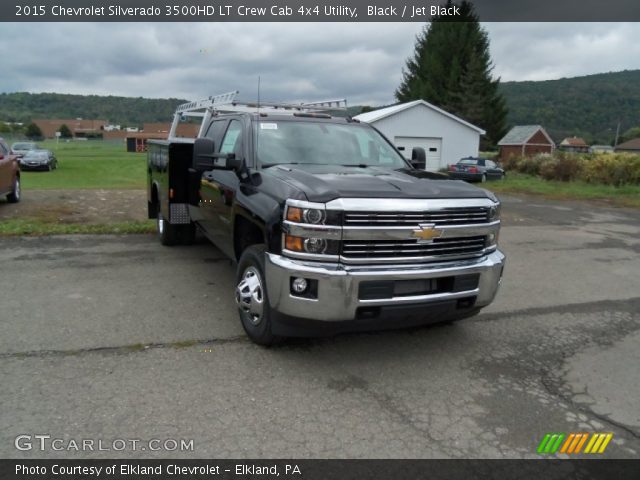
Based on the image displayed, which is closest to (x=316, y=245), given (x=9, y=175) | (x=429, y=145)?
(x=9, y=175)

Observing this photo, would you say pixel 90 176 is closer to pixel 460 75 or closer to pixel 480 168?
pixel 480 168

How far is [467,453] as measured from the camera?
9.77 feet

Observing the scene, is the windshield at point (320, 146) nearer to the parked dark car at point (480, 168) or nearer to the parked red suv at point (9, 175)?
the parked red suv at point (9, 175)

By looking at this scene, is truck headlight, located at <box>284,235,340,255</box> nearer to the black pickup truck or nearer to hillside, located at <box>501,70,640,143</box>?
the black pickup truck

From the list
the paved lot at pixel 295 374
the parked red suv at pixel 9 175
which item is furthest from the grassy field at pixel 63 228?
the paved lot at pixel 295 374

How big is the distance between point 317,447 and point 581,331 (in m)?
3.29

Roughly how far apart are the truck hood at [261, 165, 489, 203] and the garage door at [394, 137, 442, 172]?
99.6 feet

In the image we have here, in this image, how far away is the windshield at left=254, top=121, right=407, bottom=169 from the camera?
16.5ft

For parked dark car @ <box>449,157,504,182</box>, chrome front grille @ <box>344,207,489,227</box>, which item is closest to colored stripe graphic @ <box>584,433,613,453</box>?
chrome front grille @ <box>344,207,489,227</box>

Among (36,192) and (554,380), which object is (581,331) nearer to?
(554,380)

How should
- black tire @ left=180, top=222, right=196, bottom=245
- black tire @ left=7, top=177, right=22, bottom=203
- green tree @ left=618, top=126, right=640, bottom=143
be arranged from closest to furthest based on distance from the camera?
black tire @ left=180, top=222, right=196, bottom=245 < black tire @ left=7, top=177, right=22, bottom=203 < green tree @ left=618, top=126, right=640, bottom=143

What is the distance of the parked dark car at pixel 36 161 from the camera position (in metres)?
28.3

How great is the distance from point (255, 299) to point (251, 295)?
6 centimetres

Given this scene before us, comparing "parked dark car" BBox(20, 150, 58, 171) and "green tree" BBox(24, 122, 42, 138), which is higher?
"green tree" BBox(24, 122, 42, 138)
